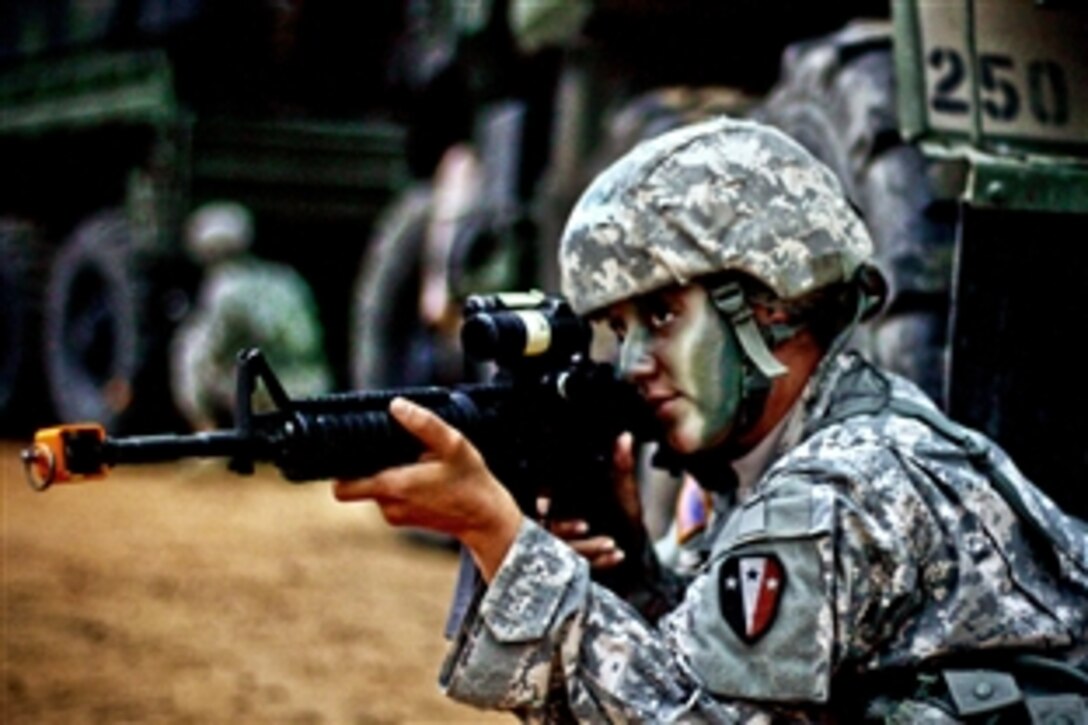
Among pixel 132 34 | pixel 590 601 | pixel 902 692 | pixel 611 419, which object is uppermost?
pixel 132 34

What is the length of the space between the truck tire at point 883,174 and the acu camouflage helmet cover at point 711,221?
1273mm

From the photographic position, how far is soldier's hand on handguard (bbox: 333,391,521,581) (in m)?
A: 2.06

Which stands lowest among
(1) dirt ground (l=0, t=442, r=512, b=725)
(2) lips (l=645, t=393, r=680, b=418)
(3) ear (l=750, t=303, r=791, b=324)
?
(1) dirt ground (l=0, t=442, r=512, b=725)

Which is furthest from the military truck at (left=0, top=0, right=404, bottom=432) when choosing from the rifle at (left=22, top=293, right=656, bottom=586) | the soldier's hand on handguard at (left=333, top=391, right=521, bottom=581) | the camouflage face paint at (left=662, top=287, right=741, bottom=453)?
the soldier's hand on handguard at (left=333, top=391, right=521, bottom=581)

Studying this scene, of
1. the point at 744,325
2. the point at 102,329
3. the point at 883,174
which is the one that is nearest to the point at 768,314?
the point at 744,325

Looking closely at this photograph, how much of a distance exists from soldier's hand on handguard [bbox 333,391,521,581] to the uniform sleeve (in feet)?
0.10

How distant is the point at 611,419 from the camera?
243 centimetres

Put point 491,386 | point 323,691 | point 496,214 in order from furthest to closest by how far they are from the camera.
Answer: point 496,214 < point 323,691 < point 491,386

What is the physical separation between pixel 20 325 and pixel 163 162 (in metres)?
1.62

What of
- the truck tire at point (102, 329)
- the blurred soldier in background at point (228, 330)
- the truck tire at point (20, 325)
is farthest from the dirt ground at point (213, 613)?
the truck tire at point (20, 325)

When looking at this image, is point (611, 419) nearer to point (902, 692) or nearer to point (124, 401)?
point (902, 692)

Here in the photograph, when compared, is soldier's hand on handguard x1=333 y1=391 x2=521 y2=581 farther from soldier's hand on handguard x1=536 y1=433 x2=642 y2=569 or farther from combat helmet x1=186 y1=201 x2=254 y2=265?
combat helmet x1=186 y1=201 x2=254 y2=265

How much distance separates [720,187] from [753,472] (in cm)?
41

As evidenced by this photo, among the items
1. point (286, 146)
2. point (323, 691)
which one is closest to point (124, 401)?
point (286, 146)
